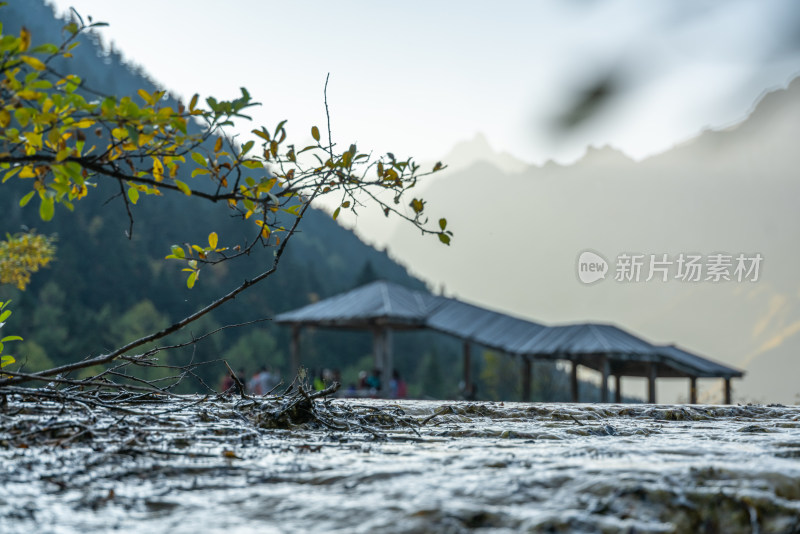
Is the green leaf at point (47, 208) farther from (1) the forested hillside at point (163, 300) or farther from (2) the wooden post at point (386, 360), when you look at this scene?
(1) the forested hillside at point (163, 300)

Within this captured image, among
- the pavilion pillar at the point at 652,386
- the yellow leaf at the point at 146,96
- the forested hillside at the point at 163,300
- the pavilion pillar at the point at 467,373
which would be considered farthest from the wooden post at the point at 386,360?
the forested hillside at the point at 163,300

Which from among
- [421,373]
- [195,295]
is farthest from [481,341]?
[421,373]

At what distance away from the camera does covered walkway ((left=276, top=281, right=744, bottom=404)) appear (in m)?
16.1

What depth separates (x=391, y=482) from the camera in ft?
5.89

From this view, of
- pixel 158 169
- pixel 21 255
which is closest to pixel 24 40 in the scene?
pixel 158 169

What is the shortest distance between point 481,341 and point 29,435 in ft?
50.3

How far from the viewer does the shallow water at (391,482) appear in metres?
1.52

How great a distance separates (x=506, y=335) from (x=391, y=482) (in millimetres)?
16020

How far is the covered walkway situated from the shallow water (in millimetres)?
13730

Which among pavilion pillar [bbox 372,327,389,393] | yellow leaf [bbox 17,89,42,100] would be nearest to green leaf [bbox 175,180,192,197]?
yellow leaf [bbox 17,89,42,100]

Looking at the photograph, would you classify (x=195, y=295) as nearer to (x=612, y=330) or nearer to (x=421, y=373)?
(x=421, y=373)

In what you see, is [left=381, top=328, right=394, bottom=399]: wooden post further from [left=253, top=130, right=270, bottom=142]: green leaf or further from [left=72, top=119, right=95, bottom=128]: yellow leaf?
[left=72, top=119, right=95, bottom=128]: yellow leaf

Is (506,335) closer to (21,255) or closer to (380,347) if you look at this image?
(380,347)

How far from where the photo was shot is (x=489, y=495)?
65.7 inches
